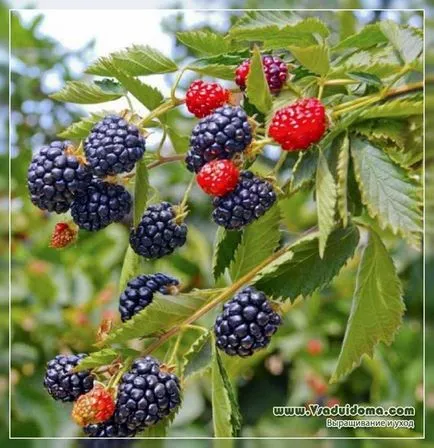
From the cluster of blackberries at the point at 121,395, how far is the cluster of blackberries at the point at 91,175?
14cm

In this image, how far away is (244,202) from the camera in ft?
2.57

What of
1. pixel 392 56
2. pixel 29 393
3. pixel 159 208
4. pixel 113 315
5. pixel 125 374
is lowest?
pixel 29 393

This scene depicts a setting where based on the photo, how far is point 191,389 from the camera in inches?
56.1

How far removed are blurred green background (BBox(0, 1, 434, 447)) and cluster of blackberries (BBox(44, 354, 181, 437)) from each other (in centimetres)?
43

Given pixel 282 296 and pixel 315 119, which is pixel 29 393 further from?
pixel 315 119

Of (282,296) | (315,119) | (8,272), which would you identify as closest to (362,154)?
(315,119)

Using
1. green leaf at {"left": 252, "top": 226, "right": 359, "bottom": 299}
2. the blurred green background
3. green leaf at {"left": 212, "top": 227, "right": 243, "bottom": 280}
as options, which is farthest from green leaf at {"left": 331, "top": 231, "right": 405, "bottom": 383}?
the blurred green background

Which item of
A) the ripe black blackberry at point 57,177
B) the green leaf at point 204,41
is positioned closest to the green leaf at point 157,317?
the ripe black blackberry at point 57,177

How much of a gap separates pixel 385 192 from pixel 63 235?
0.31m

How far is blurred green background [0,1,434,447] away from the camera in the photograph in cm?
132

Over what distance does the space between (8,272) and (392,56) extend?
0.83 metres

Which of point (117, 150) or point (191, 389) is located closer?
point (117, 150)

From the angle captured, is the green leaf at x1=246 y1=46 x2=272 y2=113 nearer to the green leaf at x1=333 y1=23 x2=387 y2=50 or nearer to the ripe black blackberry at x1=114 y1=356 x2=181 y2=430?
the green leaf at x1=333 y1=23 x2=387 y2=50

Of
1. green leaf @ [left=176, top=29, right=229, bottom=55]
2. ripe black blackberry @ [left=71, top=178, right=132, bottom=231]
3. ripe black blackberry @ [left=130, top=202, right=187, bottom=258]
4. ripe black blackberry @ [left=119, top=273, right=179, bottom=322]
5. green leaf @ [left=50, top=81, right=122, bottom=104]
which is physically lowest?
ripe black blackberry @ [left=119, top=273, right=179, bottom=322]
